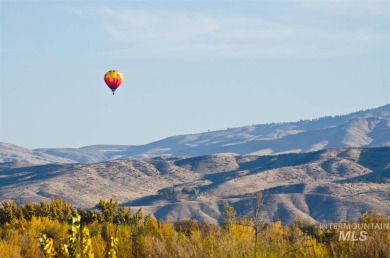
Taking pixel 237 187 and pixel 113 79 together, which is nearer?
pixel 113 79

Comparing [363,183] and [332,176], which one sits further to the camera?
[332,176]

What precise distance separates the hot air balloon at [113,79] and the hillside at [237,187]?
47.8m

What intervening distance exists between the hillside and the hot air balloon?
47773mm

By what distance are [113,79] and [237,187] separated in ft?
344

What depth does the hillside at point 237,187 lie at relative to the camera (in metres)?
117

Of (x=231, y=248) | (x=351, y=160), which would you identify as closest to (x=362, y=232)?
(x=231, y=248)

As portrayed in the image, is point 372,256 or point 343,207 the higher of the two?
point 372,256

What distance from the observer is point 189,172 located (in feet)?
652

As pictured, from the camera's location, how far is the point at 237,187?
158 meters

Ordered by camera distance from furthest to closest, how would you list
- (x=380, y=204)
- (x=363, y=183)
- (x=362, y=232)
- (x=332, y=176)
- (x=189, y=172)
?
(x=189, y=172)
(x=332, y=176)
(x=363, y=183)
(x=380, y=204)
(x=362, y=232)

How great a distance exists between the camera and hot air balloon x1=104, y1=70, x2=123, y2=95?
56.2 m

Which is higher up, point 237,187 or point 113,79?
point 113,79

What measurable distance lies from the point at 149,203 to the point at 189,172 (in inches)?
2354

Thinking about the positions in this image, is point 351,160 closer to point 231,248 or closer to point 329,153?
point 329,153
